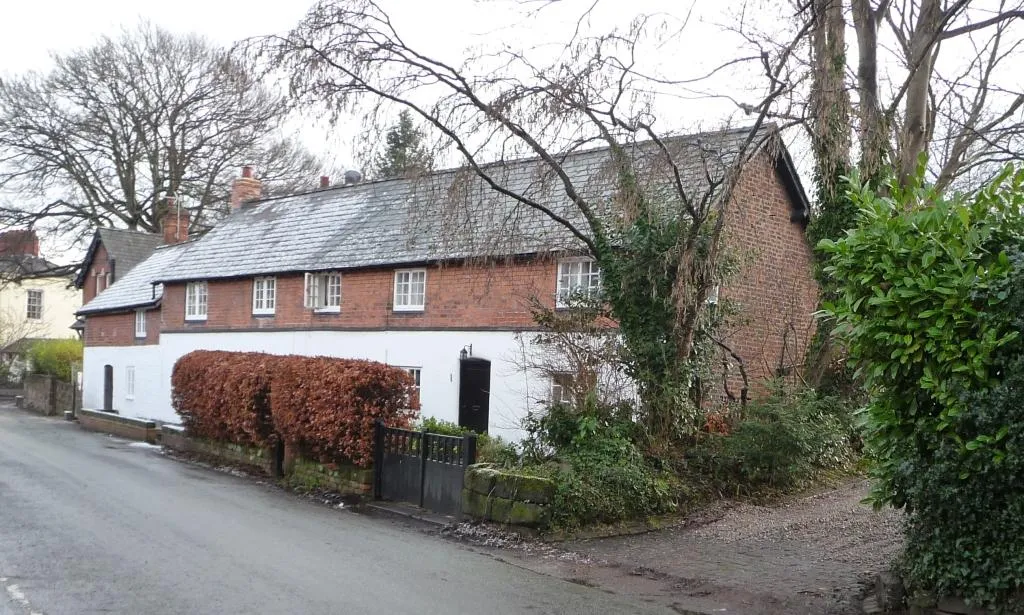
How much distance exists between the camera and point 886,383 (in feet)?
23.8

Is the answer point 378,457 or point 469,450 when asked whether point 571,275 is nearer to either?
point 378,457

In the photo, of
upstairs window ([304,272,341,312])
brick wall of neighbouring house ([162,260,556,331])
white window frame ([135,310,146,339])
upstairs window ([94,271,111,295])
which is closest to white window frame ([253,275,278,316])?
brick wall of neighbouring house ([162,260,556,331])

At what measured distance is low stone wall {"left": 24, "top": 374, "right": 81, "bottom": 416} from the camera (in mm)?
37281

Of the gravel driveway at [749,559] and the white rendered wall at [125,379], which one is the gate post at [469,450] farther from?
the white rendered wall at [125,379]

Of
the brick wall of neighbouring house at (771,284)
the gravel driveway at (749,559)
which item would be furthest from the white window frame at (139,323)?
the gravel driveway at (749,559)

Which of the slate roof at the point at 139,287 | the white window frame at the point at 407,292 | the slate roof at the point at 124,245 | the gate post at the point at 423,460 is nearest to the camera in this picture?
the gate post at the point at 423,460

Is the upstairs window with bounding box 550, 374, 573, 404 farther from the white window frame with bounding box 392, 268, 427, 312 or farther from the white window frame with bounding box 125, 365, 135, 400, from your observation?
the white window frame with bounding box 125, 365, 135, 400

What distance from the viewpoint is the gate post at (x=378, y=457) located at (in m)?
14.6

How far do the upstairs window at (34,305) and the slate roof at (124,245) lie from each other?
16966 millimetres

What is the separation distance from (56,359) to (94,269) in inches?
177

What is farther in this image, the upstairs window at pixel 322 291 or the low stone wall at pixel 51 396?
the low stone wall at pixel 51 396

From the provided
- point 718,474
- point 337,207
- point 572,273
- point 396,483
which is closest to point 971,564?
point 718,474

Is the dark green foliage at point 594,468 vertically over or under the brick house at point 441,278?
under

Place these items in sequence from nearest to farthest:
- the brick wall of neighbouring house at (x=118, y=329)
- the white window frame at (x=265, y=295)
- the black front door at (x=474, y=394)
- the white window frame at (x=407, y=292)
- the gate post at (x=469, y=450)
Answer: the gate post at (x=469, y=450) < the black front door at (x=474, y=394) < the white window frame at (x=407, y=292) < the white window frame at (x=265, y=295) < the brick wall of neighbouring house at (x=118, y=329)
